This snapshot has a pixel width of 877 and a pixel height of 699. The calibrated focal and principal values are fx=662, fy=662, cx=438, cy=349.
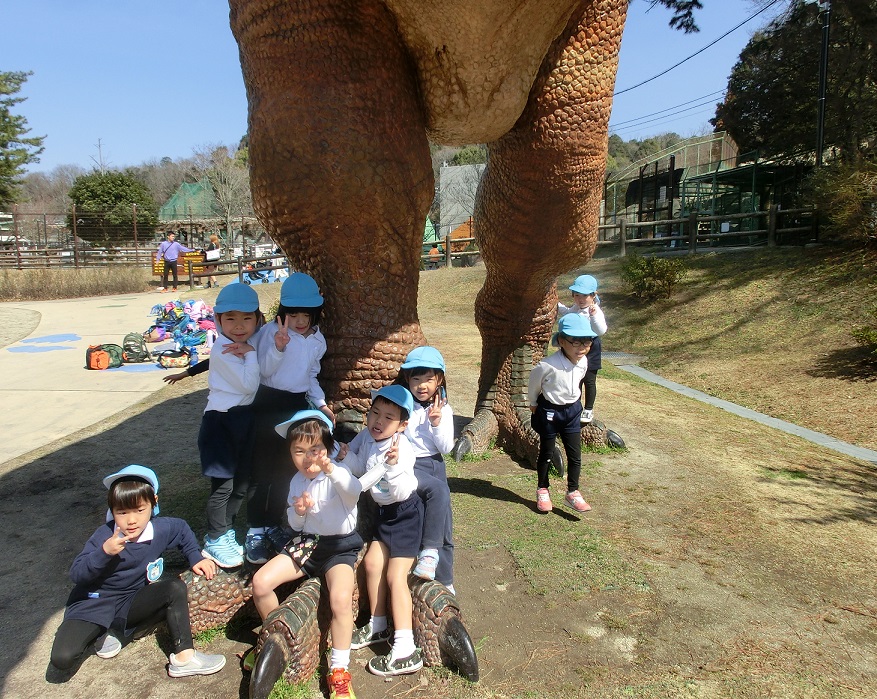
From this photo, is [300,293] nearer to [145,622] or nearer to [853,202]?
[145,622]

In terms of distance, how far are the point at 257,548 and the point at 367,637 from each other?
20.1 inches

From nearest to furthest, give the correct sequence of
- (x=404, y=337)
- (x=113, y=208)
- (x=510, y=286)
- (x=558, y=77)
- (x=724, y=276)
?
(x=404, y=337), (x=558, y=77), (x=510, y=286), (x=724, y=276), (x=113, y=208)

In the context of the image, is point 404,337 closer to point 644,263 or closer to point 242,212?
point 644,263

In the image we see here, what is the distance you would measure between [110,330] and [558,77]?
9.29m

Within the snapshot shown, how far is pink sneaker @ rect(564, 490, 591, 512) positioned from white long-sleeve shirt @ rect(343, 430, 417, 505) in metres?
1.21

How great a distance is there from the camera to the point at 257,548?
7.68 ft

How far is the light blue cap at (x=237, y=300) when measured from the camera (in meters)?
2.40

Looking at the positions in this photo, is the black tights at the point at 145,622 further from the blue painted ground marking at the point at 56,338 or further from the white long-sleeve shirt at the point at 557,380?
the blue painted ground marking at the point at 56,338

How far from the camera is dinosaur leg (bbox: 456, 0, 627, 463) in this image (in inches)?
107

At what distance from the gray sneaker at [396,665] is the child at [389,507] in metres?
0.09

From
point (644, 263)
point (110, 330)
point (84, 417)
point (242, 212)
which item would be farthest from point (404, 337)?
point (242, 212)

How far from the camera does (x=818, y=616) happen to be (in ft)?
7.34

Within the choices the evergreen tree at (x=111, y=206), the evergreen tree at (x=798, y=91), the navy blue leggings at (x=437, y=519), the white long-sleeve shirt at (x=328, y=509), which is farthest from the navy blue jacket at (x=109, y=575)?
the evergreen tree at (x=111, y=206)

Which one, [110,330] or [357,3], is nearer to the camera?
[357,3]
